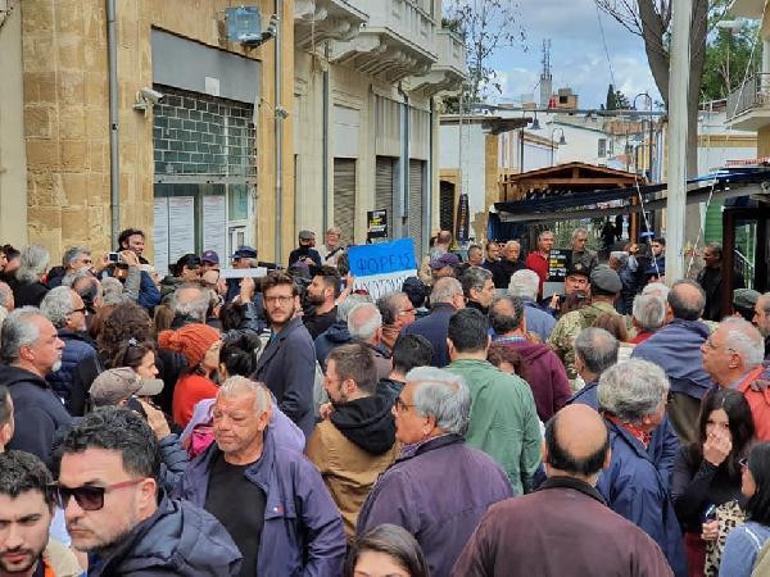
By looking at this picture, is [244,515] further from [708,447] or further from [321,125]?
[321,125]

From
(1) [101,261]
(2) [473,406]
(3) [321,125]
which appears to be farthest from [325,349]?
(3) [321,125]

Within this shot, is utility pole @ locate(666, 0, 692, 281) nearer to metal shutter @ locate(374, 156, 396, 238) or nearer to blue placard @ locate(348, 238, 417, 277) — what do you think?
blue placard @ locate(348, 238, 417, 277)

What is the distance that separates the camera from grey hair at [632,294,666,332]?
7.47 m

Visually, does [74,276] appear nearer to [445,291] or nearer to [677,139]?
[445,291]

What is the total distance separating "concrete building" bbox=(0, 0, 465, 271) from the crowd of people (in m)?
4.05

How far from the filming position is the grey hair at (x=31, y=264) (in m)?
9.02

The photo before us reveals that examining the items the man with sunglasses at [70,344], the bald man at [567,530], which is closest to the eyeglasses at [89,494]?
the bald man at [567,530]

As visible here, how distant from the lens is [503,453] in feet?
17.7

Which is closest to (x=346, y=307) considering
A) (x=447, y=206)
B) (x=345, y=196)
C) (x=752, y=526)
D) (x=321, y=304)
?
(x=321, y=304)

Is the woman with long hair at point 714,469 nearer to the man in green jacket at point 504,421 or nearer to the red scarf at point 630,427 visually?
the red scarf at point 630,427

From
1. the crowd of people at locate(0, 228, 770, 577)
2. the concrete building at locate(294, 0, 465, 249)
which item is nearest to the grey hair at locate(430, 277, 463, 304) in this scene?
the crowd of people at locate(0, 228, 770, 577)

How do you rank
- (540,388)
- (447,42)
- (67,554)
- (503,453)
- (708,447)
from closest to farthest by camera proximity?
(67,554)
(708,447)
(503,453)
(540,388)
(447,42)

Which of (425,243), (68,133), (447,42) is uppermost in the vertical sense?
(447,42)

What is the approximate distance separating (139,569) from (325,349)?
13.9 feet
